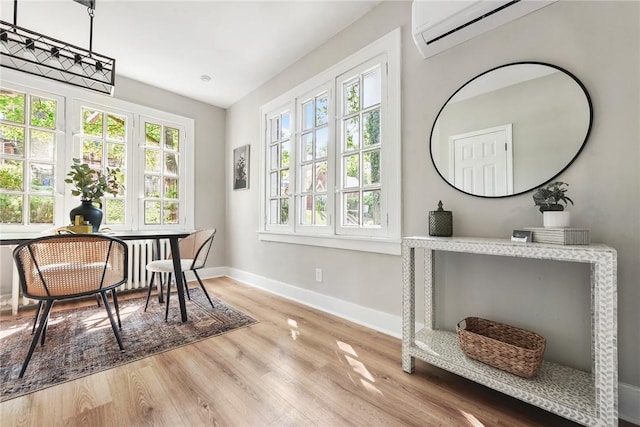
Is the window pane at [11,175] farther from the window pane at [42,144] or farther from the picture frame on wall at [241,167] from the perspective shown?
the picture frame on wall at [241,167]

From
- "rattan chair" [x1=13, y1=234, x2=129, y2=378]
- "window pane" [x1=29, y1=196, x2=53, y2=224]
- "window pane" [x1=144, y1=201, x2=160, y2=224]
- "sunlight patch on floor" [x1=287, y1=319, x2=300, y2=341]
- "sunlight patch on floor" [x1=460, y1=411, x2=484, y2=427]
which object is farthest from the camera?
"window pane" [x1=144, y1=201, x2=160, y2=224]

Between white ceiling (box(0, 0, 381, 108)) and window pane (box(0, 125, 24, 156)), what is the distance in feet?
3.25

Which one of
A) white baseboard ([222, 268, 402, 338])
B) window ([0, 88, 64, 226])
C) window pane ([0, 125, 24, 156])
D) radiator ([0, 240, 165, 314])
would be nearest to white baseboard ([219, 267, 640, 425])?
white baseboard ([222, 268, 402, 338])

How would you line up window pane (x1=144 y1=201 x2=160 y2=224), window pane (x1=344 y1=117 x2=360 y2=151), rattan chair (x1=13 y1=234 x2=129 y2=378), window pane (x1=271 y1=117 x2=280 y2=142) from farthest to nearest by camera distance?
window pane (x1=144 y1=201 x2=160 y2=224) < window pane (x1=271 y1=117 x2=280 y2=142) < window pane (x1=344 y1=117 x2=360 y2=151) < rattan chair (x1=13 y1=234 x2=129 y2=378)

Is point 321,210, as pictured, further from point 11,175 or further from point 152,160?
point 11,175

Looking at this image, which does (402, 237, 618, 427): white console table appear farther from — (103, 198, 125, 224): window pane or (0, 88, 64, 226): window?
(0, 88, 64, 226): window

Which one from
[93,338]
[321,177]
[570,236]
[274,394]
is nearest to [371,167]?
[321,177]

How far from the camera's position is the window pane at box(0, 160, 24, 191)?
8.66 feet

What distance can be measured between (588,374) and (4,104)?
5.00 m

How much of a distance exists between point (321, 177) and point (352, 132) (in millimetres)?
552

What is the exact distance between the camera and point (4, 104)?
2.67 m

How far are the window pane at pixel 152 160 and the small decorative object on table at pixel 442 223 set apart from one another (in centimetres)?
356

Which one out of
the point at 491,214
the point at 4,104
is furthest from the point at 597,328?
the point at 4,104

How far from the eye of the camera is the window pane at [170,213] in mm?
3702
